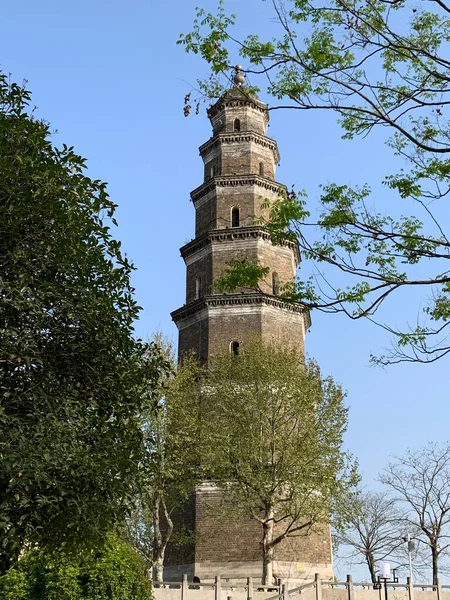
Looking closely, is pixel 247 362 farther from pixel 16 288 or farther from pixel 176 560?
pixel 16 288

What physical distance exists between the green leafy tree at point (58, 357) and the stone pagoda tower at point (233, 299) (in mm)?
11531

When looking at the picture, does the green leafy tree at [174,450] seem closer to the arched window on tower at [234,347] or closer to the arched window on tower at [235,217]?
the arched window on tower at [234,347]

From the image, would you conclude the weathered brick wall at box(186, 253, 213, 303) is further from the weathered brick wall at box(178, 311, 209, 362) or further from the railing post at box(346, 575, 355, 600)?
the railing post at box(346, 575, 355, 600)

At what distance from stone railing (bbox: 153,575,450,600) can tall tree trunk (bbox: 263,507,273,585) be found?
68 cm

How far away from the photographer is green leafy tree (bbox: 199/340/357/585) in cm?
2311

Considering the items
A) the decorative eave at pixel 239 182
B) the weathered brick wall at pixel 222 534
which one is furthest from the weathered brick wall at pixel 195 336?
the decorative eave at pixel 239 182

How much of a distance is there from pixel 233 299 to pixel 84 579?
46.0 feet

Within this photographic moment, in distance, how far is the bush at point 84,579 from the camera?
13.4m

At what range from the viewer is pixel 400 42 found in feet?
28.7

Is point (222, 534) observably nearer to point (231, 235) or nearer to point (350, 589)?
point (350, 589)

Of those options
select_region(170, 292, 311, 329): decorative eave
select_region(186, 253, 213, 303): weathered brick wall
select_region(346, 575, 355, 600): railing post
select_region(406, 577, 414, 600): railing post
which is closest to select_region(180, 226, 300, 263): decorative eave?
select_region(186, 253, 213, 303): weathered brick wall

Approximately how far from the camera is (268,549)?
73.5 feet

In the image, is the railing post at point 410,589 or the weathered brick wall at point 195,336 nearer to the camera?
the railing post at point 410,589

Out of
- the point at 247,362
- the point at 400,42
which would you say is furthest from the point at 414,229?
the point at 247,362
